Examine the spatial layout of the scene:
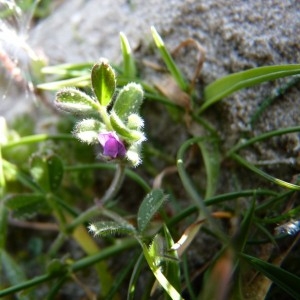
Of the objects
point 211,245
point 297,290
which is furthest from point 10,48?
point 297,290

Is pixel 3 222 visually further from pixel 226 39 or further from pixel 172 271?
pixel 226 39

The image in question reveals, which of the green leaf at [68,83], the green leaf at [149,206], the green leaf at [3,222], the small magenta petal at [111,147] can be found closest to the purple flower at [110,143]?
the small magenta petal at [111,147]

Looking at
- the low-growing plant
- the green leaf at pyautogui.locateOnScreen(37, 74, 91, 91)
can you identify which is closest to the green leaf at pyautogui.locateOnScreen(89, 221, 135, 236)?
the low-growing plant

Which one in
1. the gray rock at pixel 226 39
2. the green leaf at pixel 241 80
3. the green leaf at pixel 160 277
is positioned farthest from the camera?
the gray rock at pixel 226 39

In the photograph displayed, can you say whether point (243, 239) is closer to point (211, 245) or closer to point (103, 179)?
point (211, 245)

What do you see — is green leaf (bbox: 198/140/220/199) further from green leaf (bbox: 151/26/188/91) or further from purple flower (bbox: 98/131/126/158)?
purple flower (bbox: 98/131/126/158)

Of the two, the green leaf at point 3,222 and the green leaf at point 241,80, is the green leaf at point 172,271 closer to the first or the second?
the green leaf at point 241,80

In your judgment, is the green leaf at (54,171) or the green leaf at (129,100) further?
the green leaf at (54,171)
